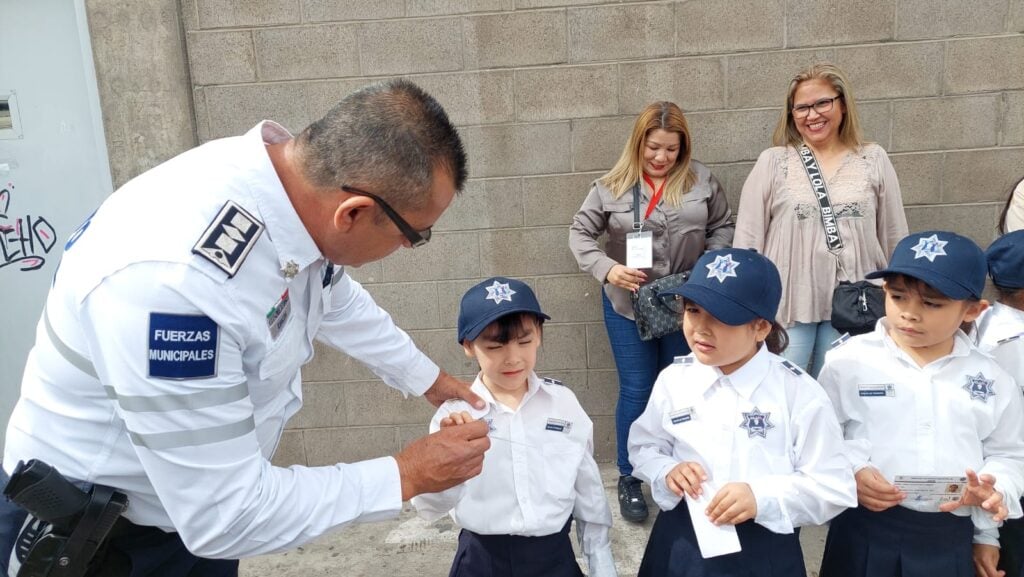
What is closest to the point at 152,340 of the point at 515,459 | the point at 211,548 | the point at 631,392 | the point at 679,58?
the point at 211,548

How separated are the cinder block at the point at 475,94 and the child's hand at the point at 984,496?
2.54m

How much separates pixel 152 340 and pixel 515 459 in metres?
1.08

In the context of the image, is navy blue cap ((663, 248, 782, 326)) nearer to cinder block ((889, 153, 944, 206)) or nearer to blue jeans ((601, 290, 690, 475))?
blue jeans ((601, 290, 690, 475))

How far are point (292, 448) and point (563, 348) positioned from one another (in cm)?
165

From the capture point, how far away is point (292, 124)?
3.61 meters

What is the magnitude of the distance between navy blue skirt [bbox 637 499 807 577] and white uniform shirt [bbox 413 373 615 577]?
216mm

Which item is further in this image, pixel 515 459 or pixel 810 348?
pixel 810 348

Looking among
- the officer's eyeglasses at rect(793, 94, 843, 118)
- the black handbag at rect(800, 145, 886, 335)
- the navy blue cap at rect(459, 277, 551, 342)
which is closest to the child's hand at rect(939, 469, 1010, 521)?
the black handbag at rect(800, 145, 886, 335)

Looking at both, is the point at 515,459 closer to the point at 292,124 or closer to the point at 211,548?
the point at 211,548

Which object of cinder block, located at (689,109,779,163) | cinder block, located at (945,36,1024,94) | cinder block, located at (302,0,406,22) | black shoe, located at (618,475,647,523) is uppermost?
cinder block, located at (302,0,406,22)

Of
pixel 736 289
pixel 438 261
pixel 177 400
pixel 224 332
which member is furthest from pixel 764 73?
pixel 177 400

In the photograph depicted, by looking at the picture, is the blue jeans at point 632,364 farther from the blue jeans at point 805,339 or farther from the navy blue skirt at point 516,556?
the navy blue skirt at point 516,556

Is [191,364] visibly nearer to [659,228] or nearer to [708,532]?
[708,532]

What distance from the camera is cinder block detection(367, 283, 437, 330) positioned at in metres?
3.75
